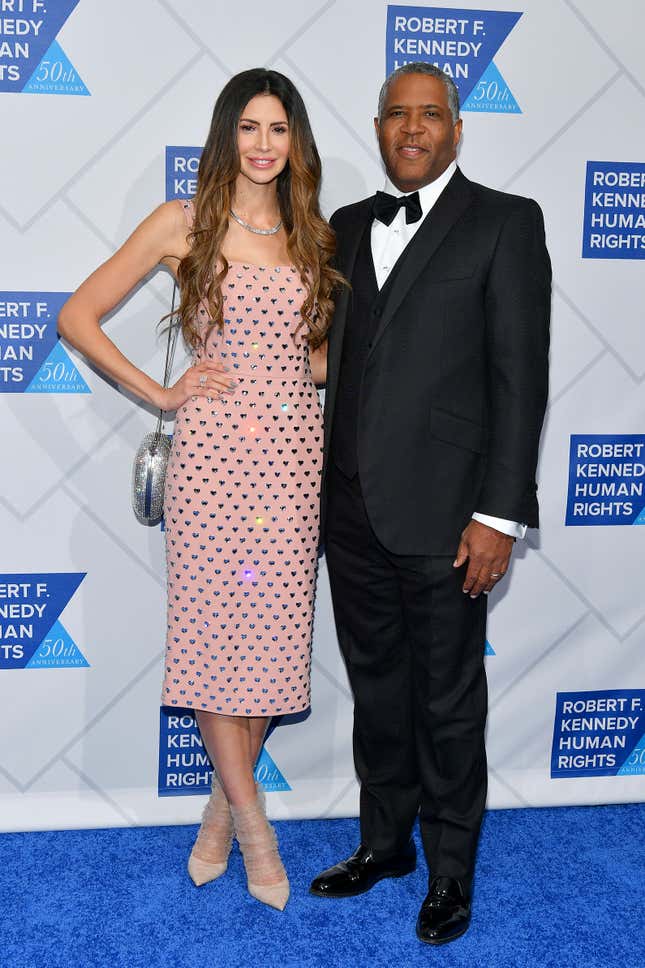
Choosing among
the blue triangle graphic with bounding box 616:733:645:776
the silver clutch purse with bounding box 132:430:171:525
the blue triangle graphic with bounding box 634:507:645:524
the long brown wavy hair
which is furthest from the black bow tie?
the blue triangle graphic with bounding box 616:733:645:776

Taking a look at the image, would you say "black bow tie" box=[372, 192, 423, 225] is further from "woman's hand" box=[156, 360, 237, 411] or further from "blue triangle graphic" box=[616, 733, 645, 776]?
"blue triangle graphic" box=[616, 733, 645, 776]

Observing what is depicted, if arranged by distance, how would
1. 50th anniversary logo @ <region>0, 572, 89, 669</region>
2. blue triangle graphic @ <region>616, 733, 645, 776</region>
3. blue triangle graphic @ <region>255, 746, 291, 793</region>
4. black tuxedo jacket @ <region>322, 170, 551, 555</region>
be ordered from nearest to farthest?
→ black tuxedo jacket @ <region>322, 170, 551, 555</region>, 50th anniversary logo @ <region>0, 572, 89, 669</region>, blue triangle graphic @ <region>255, 746, 291, 793</region>, blue triangle graphic @ <region>616, 733, 645, 776</region>

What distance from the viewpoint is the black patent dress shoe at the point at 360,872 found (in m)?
2.69

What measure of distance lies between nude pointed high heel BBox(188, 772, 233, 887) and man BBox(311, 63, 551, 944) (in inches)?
22.6

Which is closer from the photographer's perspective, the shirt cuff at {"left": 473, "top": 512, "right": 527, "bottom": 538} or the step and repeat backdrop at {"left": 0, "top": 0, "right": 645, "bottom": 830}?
the shirt cuff at {"left": 473, "top": 512, "right": 527, "bottom": 538}

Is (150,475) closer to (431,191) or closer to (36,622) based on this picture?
(36,622)

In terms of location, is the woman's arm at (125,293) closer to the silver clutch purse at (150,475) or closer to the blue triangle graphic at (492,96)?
the silver clutch purse at (150,475)

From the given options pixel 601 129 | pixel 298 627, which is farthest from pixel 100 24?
pixel 298 627

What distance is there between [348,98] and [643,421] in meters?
1.28

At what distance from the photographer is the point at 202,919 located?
257cm

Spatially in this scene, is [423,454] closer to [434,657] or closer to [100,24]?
[434,657]

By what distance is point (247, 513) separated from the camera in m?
2.53

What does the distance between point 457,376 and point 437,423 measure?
115 millimetres

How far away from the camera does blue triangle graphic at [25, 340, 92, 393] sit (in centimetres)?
286
